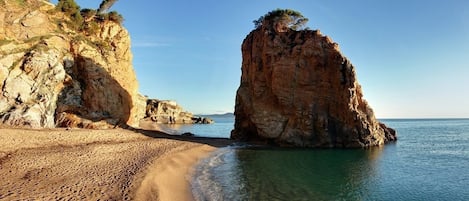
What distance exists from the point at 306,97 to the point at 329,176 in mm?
22379

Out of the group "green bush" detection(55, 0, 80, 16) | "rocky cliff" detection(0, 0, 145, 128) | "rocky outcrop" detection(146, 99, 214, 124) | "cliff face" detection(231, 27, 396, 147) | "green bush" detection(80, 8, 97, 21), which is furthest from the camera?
"rocky outcrop" detection(146, 99, 214, 124)

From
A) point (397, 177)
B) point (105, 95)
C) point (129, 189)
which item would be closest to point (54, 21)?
point (105, 95)

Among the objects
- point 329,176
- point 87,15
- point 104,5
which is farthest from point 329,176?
point 104,5

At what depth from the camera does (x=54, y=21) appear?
44812 mm

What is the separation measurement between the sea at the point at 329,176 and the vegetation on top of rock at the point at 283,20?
78.5 feet

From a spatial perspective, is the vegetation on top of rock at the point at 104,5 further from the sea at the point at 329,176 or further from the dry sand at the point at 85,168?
the sea at the point at 329,176

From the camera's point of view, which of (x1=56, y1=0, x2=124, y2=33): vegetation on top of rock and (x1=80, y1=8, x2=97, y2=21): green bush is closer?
(x1=56, y1=0, x2=124, y2=33): vegetation on top of rock

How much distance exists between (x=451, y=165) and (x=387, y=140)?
2341cm

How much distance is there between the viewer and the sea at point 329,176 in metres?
19.3

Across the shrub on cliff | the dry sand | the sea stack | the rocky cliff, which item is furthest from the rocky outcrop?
the dry sand

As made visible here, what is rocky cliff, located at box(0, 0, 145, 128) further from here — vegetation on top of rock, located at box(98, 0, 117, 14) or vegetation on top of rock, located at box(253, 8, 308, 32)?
vegetation on top of rock, located at box(253, 8, 308, 32)

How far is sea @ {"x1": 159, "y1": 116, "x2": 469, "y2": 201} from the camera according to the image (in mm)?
19328

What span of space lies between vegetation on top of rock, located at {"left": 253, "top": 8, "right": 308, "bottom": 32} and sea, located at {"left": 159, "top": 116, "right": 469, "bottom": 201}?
2394 centimetres

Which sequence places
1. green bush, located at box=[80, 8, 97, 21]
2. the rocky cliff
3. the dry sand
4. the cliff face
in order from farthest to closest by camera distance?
green bush, located at box=[80, 8, 97, 21] → the cliff face → the rocky cliff → the dry sand
